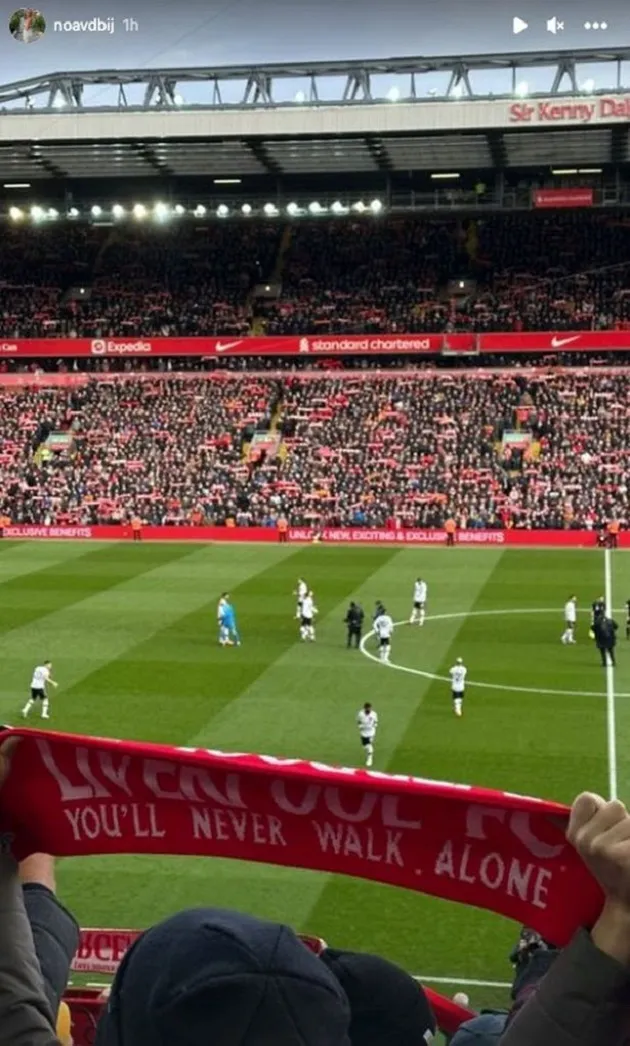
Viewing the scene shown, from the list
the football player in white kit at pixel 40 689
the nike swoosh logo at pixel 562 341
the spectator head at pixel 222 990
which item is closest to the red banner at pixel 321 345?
the nike swoosh logo at pixel 562 341

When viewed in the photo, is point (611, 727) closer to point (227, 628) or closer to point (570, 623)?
point (570, 623)

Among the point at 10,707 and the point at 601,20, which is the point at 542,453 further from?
the point at 10,707

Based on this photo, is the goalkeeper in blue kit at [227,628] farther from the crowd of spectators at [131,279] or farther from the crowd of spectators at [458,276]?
the crowd of spectators at [131,279]

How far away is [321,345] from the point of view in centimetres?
5953

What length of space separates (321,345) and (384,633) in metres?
35.0

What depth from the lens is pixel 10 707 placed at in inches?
884

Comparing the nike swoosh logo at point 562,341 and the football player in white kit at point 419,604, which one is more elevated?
the nike swoosh logo at point 562,341

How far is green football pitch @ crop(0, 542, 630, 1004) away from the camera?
1419 centimetres

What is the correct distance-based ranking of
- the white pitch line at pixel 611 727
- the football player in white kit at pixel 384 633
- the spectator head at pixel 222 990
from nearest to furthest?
the spectator head at pixel 222 990
the white pitch line at pixel 611 727
the football player in white kit at pixel 384 633

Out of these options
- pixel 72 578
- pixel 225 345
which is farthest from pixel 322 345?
pixel 72 578

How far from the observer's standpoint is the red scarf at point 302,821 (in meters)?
2.93

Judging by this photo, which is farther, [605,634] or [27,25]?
[27,25]

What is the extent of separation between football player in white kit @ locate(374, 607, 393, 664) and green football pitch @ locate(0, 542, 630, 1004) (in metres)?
0.42

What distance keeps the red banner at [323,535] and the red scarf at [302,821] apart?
43.1 meters
